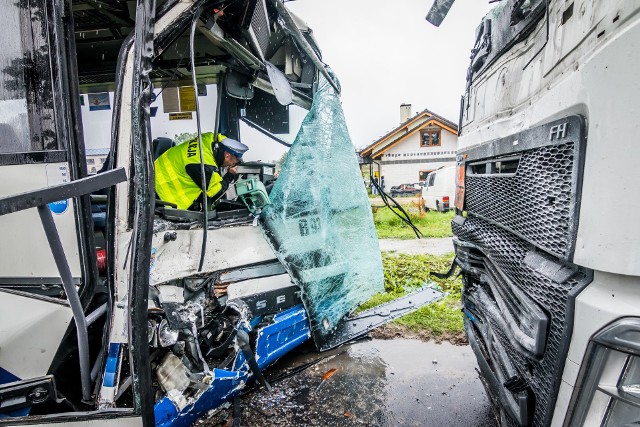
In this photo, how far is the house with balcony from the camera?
25281mm

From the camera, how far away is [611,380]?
37.5 inches

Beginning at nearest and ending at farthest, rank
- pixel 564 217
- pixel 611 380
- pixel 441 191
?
pixel 611 380
pixel 564 217
pixel 441 191

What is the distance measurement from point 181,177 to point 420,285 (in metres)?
3.80

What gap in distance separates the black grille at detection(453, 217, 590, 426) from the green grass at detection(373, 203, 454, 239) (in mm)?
8525

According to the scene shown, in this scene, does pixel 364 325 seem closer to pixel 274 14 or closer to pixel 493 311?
pixel 493 311

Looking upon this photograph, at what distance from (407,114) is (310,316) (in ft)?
92.3

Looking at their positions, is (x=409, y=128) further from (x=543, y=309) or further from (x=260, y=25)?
(x=543, y=309)

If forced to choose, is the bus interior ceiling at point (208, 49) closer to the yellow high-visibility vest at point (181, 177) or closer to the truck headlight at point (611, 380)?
the yellow high-visibility vest at point (181, 177)

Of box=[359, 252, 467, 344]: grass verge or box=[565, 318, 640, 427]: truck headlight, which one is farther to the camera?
box=[359, 252, 467, 344]: grass verge

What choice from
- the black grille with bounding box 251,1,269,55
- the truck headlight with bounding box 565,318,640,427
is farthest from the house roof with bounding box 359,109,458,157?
the truck headlight with bounding box 565,318,640,427

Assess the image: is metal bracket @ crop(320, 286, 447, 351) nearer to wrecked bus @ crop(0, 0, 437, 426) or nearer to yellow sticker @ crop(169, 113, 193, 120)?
wrecked bus @ crop(0, 0, 437, 426)

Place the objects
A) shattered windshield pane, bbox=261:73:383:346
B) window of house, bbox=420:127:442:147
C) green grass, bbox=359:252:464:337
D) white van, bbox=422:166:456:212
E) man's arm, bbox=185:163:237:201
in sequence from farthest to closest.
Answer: window of house, bbox=420:127:442:147, white van, bbox=422:166:456:212, green grass, bbox=359:252:464:337, man's arm, bbox=185:163:237:201, shattered windshield pane, bbox=261:73:383:346

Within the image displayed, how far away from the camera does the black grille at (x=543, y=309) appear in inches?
43.9

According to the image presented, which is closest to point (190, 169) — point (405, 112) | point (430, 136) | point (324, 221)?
point (324, 221)
